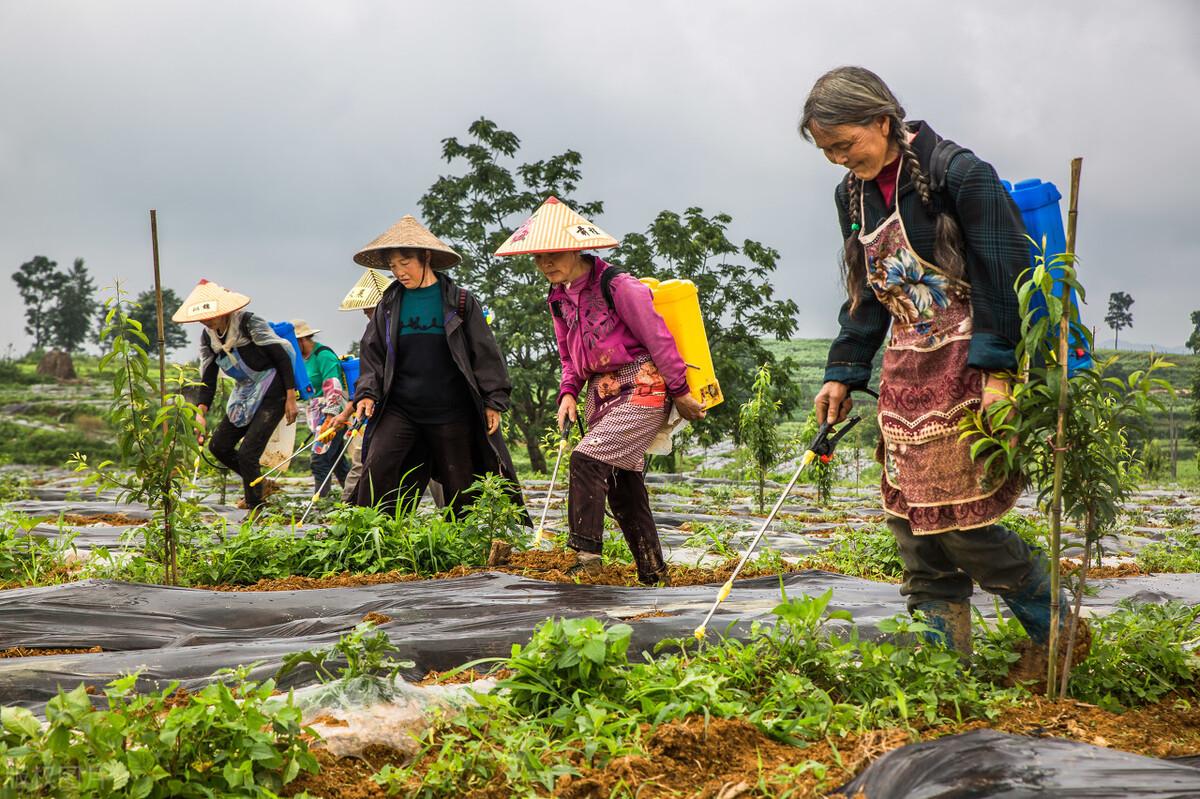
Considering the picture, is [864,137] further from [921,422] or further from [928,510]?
[928,510]

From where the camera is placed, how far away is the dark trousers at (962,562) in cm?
293

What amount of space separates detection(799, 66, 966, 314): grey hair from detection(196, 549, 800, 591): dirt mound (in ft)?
8.02

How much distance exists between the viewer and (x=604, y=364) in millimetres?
5027

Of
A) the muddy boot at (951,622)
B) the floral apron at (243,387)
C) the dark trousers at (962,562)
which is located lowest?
the muddy boot at (951,622)

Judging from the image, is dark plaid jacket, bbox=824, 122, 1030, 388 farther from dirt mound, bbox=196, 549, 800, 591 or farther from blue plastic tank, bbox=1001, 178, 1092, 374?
dirt mound, bbox=196, 549, 800, 591

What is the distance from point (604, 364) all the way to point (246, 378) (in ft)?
14.4

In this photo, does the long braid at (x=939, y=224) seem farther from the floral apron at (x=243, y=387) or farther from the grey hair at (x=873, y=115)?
the floral apron at (x=243, y=387)

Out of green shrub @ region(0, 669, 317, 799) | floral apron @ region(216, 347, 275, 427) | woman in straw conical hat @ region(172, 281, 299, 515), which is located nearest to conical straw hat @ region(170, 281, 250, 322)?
woman in straw conical hat @ region(172, 281, 299, 515)

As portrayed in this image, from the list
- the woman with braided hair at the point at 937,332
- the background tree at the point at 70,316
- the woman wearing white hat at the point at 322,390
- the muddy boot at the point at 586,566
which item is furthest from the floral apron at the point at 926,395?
the background tree at the point at 70,316

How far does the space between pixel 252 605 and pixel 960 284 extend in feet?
10.3

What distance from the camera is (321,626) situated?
4102mm

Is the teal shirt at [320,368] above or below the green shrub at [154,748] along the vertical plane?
above

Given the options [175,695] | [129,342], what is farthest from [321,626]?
[129,342]

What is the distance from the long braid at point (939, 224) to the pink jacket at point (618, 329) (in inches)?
80.1
